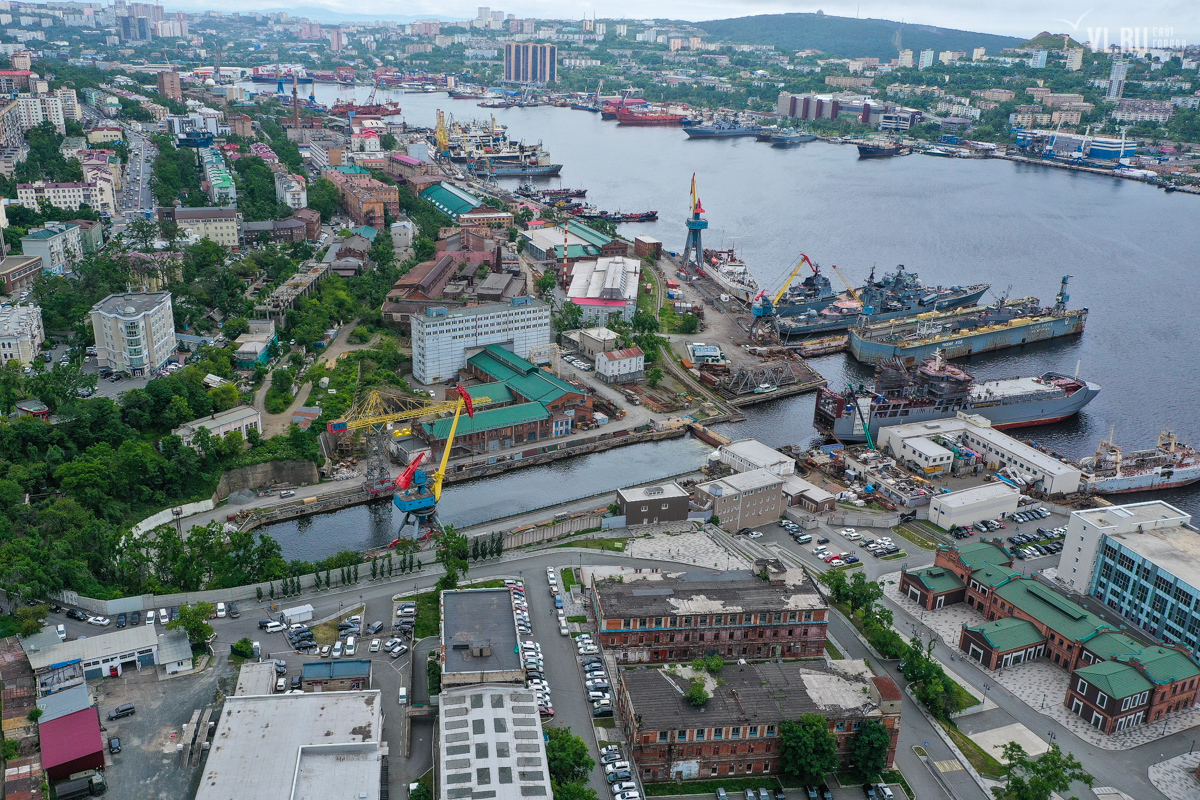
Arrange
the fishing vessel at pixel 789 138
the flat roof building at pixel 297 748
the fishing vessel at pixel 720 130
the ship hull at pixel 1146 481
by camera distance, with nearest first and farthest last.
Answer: the flat roof building at pixel 297 748
the ship hull at pixel 1146 481
the fishing vessel at pixel 789 138
the fishing vessel at pixel 720 130

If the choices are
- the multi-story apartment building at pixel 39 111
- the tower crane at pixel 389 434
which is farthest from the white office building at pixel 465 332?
the multi-story apartment building at pixel 39 111

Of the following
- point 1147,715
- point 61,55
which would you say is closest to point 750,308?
point 1147,715

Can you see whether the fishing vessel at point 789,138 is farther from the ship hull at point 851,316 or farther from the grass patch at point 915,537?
the grass patch at point 915,537

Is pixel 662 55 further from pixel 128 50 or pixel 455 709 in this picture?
pixel 455 709

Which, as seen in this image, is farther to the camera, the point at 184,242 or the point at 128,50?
the point at 128,50

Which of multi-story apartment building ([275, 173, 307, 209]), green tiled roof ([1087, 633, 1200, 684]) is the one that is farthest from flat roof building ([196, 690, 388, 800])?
multi-story apartment building ([275, 173, 307, 209])

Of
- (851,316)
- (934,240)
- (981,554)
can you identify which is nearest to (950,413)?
(981,554)
